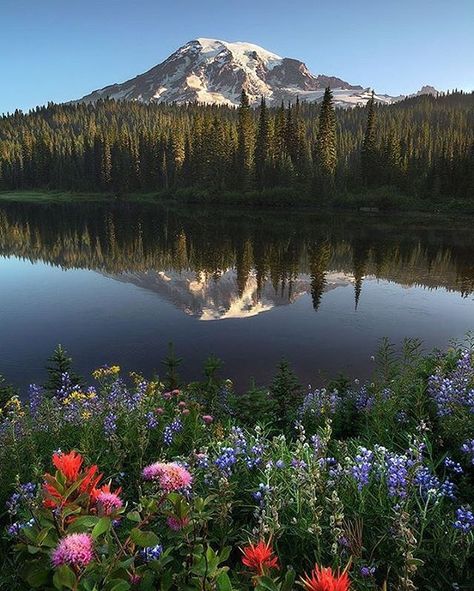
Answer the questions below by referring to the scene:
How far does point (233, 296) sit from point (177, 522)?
25.3 meters

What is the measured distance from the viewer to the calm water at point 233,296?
60.0ft

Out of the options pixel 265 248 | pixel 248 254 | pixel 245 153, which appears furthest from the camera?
pixel 245 153

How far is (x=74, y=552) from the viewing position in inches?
92.3

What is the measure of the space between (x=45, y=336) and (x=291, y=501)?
18.2 m

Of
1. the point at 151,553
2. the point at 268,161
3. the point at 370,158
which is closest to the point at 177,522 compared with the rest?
the point at 151,553

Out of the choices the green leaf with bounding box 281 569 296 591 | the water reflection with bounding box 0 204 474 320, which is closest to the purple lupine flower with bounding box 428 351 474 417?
the green leaf with bounding box 281 569 296 591

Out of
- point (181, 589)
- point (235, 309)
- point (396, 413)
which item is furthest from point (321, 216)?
point (181, 589)

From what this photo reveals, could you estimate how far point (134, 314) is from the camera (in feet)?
79.7

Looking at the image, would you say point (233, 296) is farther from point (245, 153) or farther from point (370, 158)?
point (370, 158)

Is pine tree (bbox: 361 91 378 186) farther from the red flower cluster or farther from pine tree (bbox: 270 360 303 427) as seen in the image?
the red flower cluster

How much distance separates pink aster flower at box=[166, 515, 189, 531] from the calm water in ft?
41.5

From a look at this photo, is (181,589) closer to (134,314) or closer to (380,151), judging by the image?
(134,314)

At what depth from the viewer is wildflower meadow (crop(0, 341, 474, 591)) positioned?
2.61 m

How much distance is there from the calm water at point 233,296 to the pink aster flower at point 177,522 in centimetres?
1264
